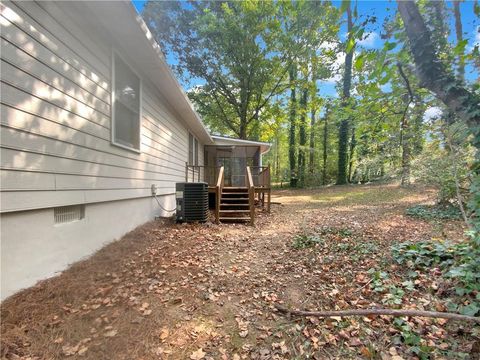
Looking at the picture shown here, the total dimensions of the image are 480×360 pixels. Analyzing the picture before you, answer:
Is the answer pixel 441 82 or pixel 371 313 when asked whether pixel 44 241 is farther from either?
pixel 441 82

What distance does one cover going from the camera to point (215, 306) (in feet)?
8.98

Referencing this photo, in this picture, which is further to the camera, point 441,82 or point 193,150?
point 193,150

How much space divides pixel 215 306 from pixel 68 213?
2.24 metres

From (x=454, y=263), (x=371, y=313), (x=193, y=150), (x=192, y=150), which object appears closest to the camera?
(x=371, y=313)

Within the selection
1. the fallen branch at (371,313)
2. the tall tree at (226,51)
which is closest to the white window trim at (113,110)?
the fallen branch at (371,313)

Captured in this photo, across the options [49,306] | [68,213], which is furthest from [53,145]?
[49,306]

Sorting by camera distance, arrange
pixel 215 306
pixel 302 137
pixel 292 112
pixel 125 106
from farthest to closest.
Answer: pixel 302 137
pixel 292 112
pixel 125 106
pixel 215 306

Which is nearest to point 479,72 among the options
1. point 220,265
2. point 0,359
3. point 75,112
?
point 220,265

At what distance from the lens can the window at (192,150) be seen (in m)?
10.3

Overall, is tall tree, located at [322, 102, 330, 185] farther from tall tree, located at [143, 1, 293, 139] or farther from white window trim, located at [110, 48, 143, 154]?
white window trim, located at [110, 48, 143, 154]

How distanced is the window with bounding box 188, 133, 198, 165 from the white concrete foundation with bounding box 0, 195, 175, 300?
620 centimetres

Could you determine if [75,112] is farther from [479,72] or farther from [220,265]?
[479,72]

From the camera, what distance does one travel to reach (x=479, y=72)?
9.16ft

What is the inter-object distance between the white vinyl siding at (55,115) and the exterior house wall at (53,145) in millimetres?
10
